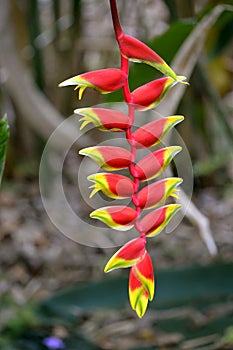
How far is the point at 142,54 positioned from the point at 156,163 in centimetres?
7

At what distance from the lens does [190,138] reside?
5.81ft

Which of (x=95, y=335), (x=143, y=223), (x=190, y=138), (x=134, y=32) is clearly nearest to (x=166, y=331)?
(x=95, y=335)

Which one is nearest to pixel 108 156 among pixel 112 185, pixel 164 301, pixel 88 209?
pixel 112 185

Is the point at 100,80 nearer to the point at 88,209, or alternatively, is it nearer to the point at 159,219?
the point at 159,219

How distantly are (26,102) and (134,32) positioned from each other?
2.17 ft

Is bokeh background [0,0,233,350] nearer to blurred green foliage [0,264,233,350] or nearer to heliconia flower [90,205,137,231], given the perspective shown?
blurred green foliage [0,264,233,350]

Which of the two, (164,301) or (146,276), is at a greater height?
(146,276)

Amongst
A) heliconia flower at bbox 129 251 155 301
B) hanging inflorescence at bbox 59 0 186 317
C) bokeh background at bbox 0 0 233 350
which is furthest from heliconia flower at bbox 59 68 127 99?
bokeh background at bbox 0 0 233 350

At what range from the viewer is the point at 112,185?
0.38 metres

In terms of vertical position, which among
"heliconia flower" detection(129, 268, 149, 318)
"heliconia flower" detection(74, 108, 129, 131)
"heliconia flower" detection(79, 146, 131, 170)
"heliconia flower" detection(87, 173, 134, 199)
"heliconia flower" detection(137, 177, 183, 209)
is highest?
"heliconia flower" detection(74, 108, 129, 131)

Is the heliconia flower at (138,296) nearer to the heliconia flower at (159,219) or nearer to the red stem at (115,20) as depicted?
the heliconia flower at (159,219)

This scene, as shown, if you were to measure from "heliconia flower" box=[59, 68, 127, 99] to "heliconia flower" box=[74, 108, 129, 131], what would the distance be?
15mm

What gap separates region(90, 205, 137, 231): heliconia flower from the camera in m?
0.38

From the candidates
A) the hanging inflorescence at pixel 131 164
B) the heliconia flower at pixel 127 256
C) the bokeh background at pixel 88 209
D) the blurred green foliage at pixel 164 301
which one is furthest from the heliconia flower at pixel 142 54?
the blurred green foliage at pixel 164 301
